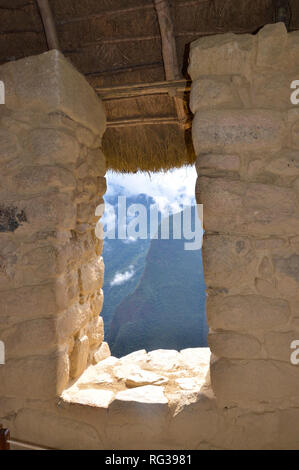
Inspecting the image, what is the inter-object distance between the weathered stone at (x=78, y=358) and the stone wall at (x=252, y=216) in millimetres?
866

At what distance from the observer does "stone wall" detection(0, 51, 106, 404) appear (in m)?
1.63

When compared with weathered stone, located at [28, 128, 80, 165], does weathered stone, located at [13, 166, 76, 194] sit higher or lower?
lower

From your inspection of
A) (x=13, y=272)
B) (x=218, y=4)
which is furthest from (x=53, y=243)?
(x=218, y=4)

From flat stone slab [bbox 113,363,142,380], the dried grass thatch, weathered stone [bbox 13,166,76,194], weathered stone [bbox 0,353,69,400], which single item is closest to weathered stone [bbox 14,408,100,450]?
weathered stone [bbox 0,353,69,400]

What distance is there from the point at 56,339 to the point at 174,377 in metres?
0.82

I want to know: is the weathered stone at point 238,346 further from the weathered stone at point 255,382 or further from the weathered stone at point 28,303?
the weathered stone at point 28,303

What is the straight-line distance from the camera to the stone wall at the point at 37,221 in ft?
5.34

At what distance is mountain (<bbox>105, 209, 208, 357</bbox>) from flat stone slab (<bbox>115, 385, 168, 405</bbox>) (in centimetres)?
1280

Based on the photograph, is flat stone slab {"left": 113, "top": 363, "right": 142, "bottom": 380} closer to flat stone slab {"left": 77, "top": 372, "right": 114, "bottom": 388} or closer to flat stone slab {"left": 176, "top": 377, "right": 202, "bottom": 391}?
flat stone slab {"left": 77, "top": 372, "right": 114, "bottom": 388}

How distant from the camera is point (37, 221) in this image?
65.0 inches

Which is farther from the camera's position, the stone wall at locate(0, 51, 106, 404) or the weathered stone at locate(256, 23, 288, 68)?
the stone wall at locate(0, 51, 106, 404)

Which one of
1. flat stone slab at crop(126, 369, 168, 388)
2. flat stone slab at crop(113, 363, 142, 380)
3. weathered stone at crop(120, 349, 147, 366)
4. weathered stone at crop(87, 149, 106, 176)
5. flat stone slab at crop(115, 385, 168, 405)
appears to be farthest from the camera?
weathered stone at crop(120, 349, 147, 366)

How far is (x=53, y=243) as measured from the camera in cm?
165

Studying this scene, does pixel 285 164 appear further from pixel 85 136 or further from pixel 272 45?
pixel 85 136
